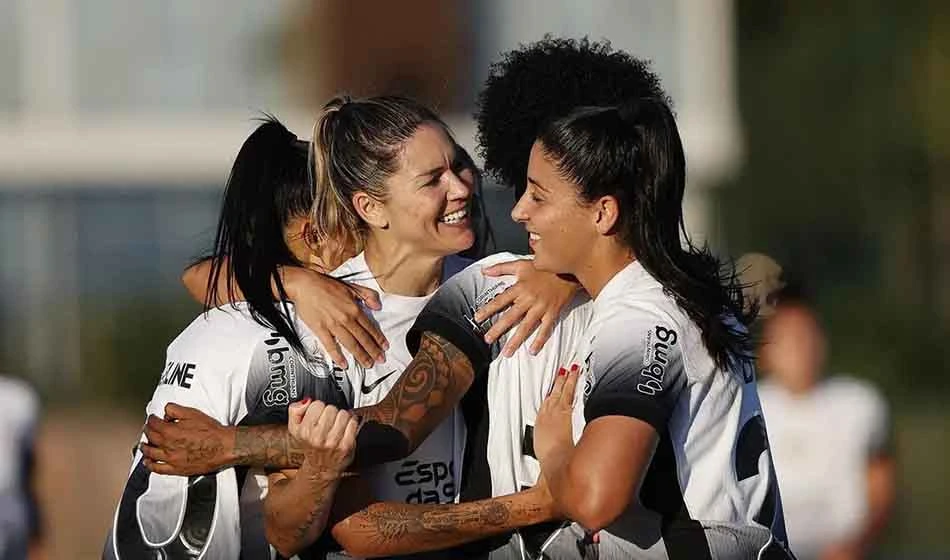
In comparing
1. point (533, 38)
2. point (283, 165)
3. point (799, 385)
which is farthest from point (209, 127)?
point (283, 165)

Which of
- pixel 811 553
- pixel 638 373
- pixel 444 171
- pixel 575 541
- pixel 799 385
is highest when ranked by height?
pixel 444 171

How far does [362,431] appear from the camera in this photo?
12.9 feet

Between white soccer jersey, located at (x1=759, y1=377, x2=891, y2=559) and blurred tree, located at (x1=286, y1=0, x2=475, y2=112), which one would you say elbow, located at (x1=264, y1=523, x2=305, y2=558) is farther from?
blurred tree, located at (x1=286, y1=0, x2=475, y2=112)

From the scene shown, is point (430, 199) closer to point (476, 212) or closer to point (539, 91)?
point (476, 212)

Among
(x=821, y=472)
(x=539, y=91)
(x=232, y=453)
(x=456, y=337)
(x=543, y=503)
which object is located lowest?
(x=821, y=472)

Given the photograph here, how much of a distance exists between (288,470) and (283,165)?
2.48ft

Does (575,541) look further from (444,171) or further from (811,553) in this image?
(811,553)

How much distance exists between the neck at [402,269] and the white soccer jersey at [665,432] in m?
0.35

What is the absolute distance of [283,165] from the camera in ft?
14.2

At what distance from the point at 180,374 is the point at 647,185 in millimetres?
1106

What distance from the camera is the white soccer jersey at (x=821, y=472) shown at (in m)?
7.51

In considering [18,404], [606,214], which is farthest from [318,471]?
[18,404]

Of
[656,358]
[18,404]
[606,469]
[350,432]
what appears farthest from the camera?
[18,404]

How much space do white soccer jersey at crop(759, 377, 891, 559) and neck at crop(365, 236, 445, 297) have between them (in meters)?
3.56
